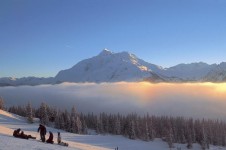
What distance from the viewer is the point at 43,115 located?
16088cm

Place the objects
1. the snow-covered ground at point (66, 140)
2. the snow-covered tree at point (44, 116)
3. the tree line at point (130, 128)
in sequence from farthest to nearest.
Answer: the snow-covered tree at point (44, 116)
the tree line at point (130, 128)
the snow-covered ground at point (66, 140)

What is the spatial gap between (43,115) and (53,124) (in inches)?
285

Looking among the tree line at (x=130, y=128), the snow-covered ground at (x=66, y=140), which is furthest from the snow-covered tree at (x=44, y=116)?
the snow-covered ground at (x=66, y=140)

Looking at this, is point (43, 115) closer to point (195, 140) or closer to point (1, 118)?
point (1, 118)

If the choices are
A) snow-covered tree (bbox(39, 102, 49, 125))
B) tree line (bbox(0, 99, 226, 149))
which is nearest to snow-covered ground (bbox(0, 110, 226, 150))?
tree line (bbox(0, 99, 226, 149))

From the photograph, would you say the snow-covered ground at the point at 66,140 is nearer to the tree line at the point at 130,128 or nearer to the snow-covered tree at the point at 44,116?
the tree line at the point at 130,128

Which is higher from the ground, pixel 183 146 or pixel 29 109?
pixel 29 109

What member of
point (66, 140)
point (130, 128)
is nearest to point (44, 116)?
point (130, 128)

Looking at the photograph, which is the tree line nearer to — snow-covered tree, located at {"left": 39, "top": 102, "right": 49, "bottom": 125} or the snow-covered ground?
snow-covered tree, located at {"left": 39, "top": 102, "right": 49, "bottom": 125}

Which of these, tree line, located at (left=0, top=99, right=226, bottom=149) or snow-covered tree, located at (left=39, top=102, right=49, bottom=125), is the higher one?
snow-covered tree, located at (left=39, top=102, right=49, bottom=125)

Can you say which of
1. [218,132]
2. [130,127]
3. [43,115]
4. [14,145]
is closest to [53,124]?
[43,115]

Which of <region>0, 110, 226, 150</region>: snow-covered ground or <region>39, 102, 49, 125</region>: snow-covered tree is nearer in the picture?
<region>0, 110, 226, 150</region>: snow-covered ground

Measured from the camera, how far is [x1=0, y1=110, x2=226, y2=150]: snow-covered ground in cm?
4143

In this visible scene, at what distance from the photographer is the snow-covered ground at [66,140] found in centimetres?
4143
